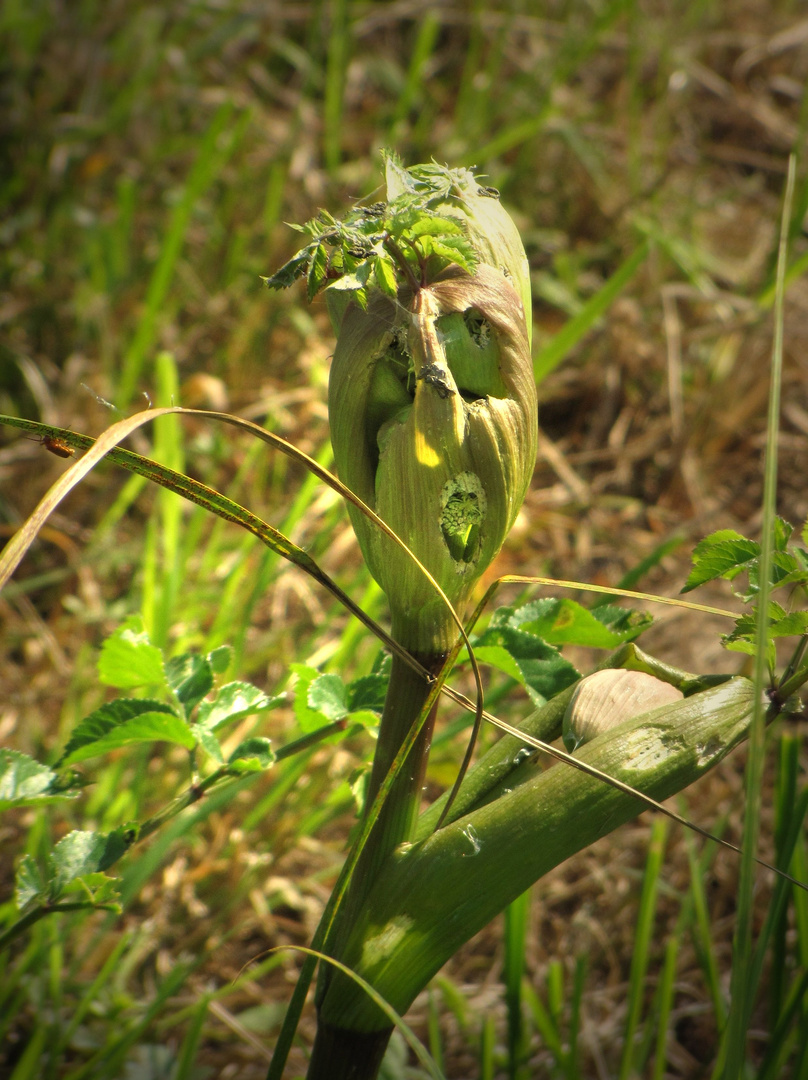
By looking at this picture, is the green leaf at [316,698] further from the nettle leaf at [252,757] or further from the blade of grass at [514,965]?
the blade of grass at [514,965]

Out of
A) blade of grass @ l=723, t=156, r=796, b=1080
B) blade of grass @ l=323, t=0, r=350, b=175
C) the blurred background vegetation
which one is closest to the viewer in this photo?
blade of grass @ l=723, t=156, r=796, b=1080

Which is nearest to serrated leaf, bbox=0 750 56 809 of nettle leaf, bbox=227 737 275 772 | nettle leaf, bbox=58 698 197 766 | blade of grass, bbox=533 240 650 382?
nettle leaf, bbox=58 698 197 766

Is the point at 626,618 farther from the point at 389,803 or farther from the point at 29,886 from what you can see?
the point at 29,886

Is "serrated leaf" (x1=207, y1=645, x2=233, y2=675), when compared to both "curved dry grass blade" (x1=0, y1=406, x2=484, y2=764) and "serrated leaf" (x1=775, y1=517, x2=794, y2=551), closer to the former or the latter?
"curved dry grass blade" (x1=0, y1=406, x2=484, y2=764)

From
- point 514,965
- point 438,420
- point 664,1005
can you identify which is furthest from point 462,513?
point 664,1005

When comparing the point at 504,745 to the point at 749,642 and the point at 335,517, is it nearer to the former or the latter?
the point at 749,642

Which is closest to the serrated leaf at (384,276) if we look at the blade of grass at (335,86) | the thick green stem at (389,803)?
the thick green stem at (389,803)
